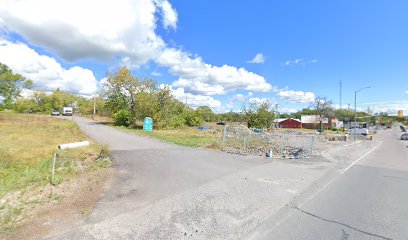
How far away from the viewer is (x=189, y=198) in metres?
5.58

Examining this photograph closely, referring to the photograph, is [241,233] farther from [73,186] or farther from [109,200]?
[73,186]

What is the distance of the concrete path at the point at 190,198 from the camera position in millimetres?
4008

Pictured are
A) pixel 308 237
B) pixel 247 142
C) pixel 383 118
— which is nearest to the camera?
pixel 308 237

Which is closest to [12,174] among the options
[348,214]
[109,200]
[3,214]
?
[3,214]

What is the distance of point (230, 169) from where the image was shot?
357 inches

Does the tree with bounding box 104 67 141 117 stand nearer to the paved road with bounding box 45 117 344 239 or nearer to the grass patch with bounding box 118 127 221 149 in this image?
the grass patch with bounding box 118 127 221 149

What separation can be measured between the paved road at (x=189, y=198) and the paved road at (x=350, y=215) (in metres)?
0.58

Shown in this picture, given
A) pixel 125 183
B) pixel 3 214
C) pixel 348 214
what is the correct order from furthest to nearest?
pixel 125 183 < pixel 348 214 < pixel 3 214

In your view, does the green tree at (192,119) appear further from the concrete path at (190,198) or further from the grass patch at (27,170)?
the concrete path at (190,198)

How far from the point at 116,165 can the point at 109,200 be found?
4.02 metres

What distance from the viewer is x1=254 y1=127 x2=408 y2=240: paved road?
4.14m

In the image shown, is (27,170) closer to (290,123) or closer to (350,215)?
(350,215)

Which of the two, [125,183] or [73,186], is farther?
[125,183]

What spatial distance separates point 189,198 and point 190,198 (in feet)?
0.08
